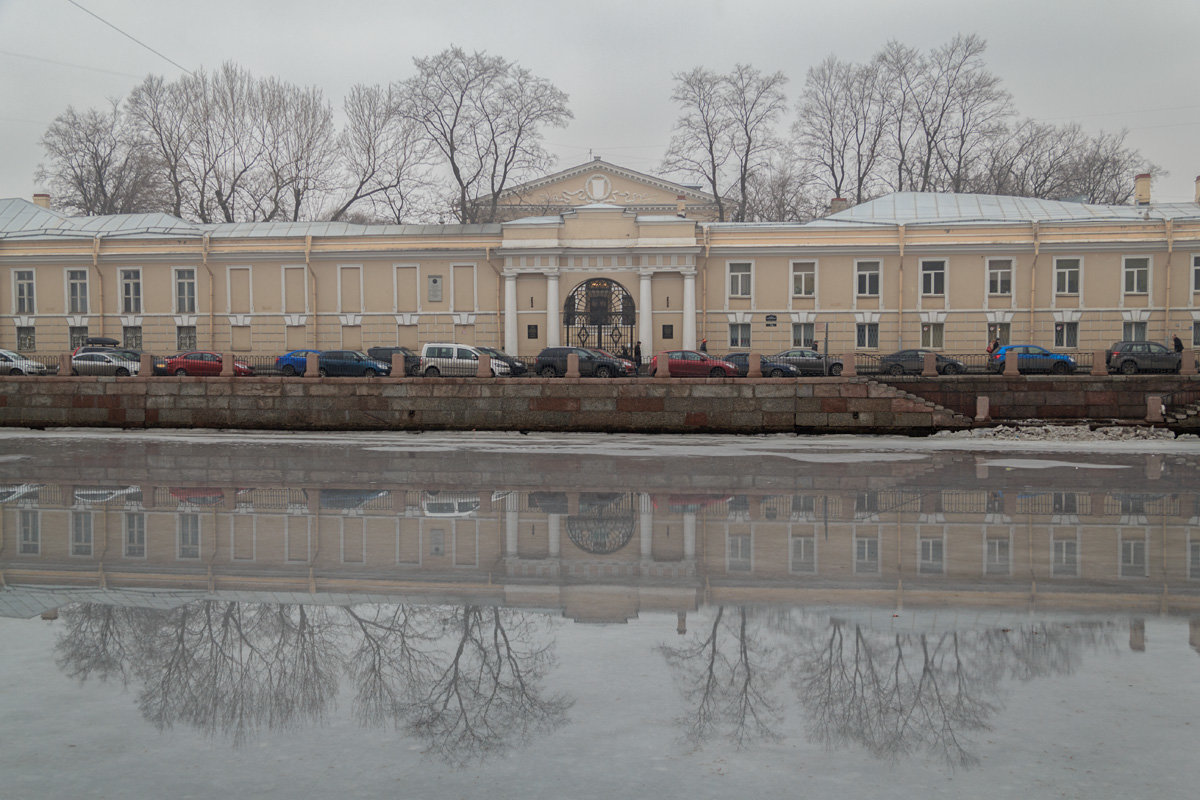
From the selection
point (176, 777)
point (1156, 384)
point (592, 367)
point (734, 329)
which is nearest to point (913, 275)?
point (734, 329)

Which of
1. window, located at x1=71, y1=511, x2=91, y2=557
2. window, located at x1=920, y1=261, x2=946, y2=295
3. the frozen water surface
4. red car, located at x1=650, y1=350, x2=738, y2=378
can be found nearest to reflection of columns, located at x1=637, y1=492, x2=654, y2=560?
the frozen water surface

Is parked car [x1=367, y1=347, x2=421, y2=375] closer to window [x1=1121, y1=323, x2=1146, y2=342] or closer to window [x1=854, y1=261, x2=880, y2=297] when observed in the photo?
window [x1=854, y1=261, x2=880, y2=297]

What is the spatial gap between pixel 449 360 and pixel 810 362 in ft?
40.3

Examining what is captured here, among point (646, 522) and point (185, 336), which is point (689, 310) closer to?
point (185, 336)

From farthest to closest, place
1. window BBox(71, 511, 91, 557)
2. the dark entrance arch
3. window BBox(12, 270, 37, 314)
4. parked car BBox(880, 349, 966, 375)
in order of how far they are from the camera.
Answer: window BBox(12, 270, 37, 314), the dark entrance arch, parked car BBox(880, 349, 966, 375), window BBox(71, 511, 91, 557)

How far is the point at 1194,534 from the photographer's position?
35.5ft

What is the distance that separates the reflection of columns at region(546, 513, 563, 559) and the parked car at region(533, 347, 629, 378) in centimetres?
1847

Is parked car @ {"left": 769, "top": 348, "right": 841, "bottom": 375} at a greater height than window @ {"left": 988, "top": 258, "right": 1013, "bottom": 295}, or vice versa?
window @ {"left": 988, "top": 258, "right": 1013, "bottom": 295}

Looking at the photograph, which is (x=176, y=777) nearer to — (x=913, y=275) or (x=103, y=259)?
(x=913, y=275)

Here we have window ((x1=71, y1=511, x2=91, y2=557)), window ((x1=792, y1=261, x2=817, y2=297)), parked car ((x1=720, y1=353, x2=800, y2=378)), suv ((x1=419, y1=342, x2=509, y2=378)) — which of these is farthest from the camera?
window ((x1=792, y1=261, x2=817, y2=297))

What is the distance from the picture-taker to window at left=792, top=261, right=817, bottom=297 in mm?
37906

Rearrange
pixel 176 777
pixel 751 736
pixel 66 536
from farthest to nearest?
pixel 66 536, pixel 751 736, pixel 176 777

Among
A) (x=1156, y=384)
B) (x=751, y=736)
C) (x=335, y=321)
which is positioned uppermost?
(x=335, y=321)

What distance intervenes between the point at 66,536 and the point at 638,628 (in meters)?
6.98
